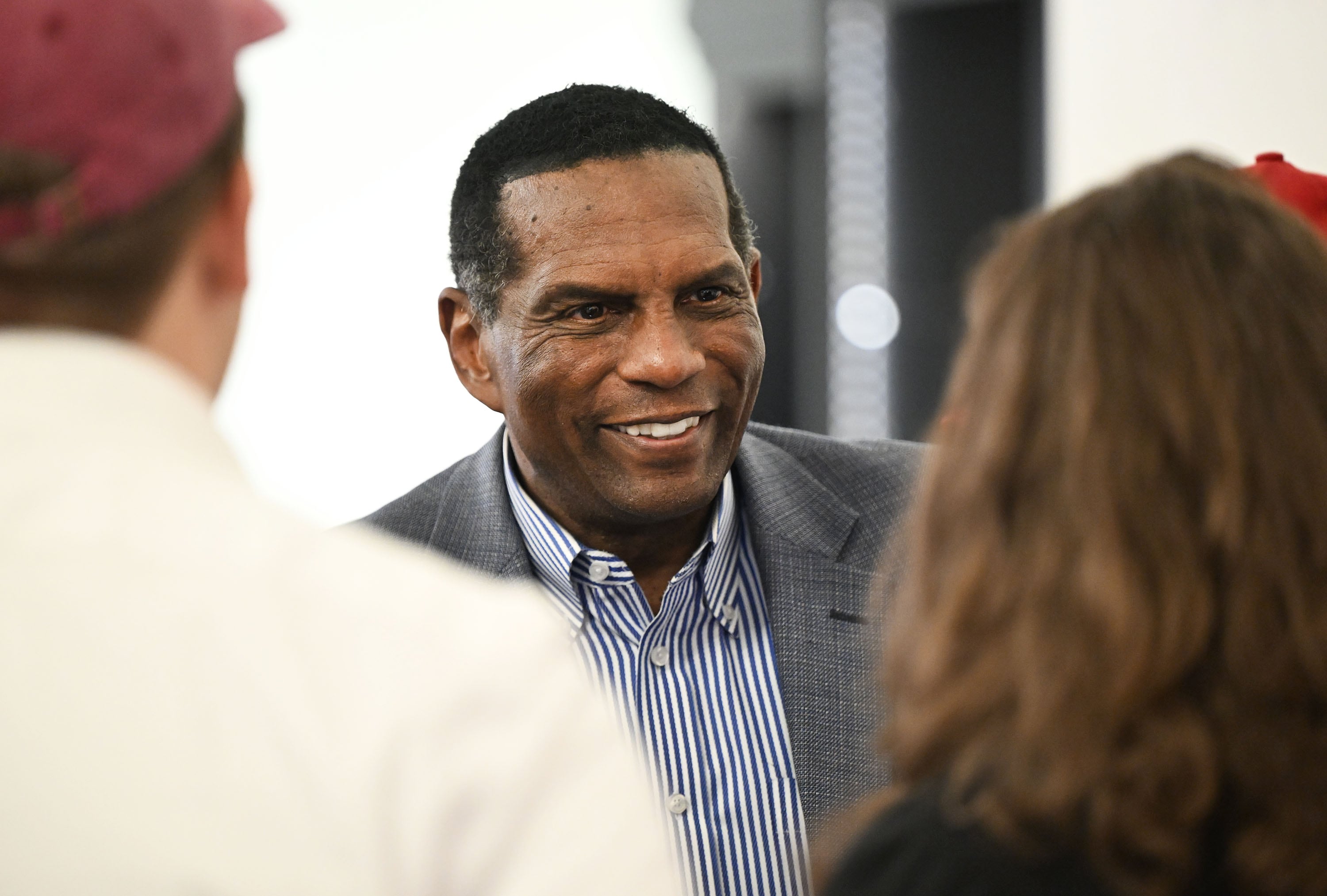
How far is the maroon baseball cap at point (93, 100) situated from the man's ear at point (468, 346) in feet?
3.85

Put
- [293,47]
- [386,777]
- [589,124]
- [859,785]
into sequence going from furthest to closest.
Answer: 1. [293,47]
2. [589,124]
3. [859,785]
4. [386,777]

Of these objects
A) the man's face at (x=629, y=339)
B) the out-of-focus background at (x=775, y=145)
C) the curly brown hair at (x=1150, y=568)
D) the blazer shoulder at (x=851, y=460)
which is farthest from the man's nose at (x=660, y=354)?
the curly brown hair at (x=1150, y=568)

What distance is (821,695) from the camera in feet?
5.51

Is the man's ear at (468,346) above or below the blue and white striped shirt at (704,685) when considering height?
above

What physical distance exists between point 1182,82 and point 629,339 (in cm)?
137

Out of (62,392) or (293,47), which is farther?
(293,47)

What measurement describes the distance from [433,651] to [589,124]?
1.24 m

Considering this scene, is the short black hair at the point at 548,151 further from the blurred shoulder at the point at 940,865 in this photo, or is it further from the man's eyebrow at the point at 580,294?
the blurred shoulder at the point at 940,865

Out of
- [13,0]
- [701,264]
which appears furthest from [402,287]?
[13,0]

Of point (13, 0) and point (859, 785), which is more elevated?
point (13, 0)

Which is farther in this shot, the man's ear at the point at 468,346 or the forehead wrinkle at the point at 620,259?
the man's ear at the point at 468,346

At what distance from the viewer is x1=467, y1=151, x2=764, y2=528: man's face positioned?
1719 millimetres

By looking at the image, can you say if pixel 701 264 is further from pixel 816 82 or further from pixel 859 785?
pixel 816 82

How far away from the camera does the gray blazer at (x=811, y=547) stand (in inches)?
65.0
